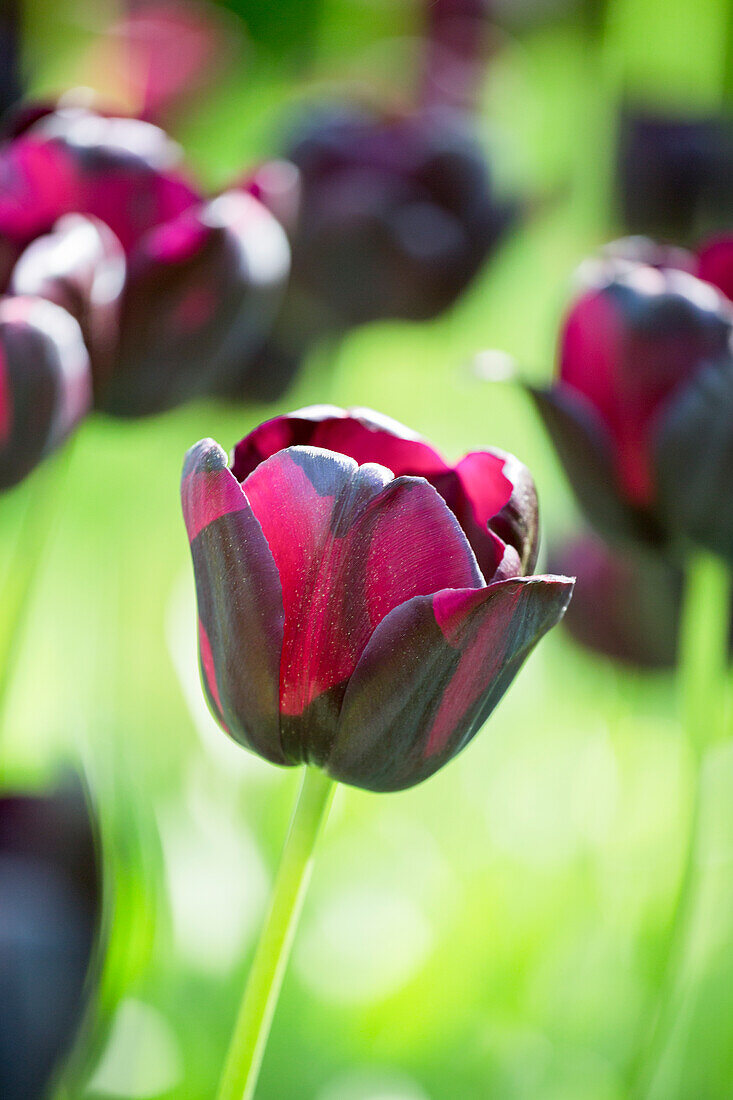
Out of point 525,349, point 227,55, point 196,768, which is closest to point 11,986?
point 196,768

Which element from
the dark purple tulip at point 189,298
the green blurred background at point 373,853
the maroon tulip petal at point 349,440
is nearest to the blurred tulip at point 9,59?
the green blurred background at point 373,853

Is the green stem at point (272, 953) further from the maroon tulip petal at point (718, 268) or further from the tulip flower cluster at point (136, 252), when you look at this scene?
the maroon tulip petal at point (718, 268)

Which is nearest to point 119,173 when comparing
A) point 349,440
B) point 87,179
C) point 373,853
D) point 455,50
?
point 87,179

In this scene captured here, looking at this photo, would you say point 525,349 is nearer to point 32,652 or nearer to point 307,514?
point 32,652

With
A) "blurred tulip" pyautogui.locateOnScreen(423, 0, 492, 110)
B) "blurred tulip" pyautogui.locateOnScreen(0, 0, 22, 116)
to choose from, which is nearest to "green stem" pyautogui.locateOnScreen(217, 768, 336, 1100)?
"blurred tulip" pyautogui.locateOnScreen(0, 0, 22, 116)

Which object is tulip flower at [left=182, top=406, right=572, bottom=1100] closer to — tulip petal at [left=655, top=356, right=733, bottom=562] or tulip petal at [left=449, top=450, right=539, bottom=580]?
tulip petal at [left=449, top=450, right=539, bottom=580]

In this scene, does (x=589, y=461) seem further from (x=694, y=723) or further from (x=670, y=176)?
(x=670, y=176)

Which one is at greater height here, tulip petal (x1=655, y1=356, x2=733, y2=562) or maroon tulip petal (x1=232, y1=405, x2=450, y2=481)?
maroon tulip petal (x1=232, y1=405, x2=450, y2=481)
